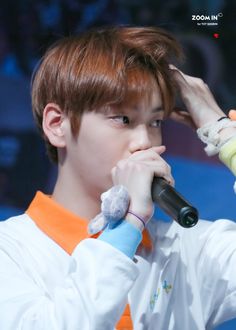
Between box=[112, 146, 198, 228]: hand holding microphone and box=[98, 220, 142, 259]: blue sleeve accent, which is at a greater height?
box=[112, 146, 198, 228]: hand holding microphone

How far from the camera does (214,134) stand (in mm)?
1170

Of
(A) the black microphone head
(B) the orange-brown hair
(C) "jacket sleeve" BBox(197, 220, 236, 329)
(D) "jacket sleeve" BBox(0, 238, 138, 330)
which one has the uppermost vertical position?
(B) the orange-brown hair

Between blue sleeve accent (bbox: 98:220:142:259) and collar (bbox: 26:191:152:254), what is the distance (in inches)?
6.9

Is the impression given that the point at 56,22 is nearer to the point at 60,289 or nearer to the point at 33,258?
the point at 33,258

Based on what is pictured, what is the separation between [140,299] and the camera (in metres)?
1.10

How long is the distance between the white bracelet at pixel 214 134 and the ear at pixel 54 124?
276 mm

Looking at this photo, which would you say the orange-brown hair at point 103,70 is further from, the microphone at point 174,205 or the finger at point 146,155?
the microphone at point 174,205

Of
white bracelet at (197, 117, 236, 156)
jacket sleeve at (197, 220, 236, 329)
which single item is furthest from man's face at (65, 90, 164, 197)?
jacket sleeve at (197, 220, 236, 329)

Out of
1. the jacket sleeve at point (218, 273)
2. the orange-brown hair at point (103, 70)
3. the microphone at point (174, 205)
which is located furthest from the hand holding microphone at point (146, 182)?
the jacket sleeve at point (218, 273)

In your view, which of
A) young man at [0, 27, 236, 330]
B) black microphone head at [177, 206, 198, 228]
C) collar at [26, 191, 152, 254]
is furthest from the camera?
collar at [26, 191, 152, 254]

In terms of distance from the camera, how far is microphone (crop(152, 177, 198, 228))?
85 centimetres

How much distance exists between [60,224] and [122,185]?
0.21 metres

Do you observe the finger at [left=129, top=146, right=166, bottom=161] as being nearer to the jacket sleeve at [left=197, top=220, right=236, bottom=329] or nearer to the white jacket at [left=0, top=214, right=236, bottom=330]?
the white jacket at [left=0, top=214, right=236, bottom=330]

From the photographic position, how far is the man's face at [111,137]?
1054mm
